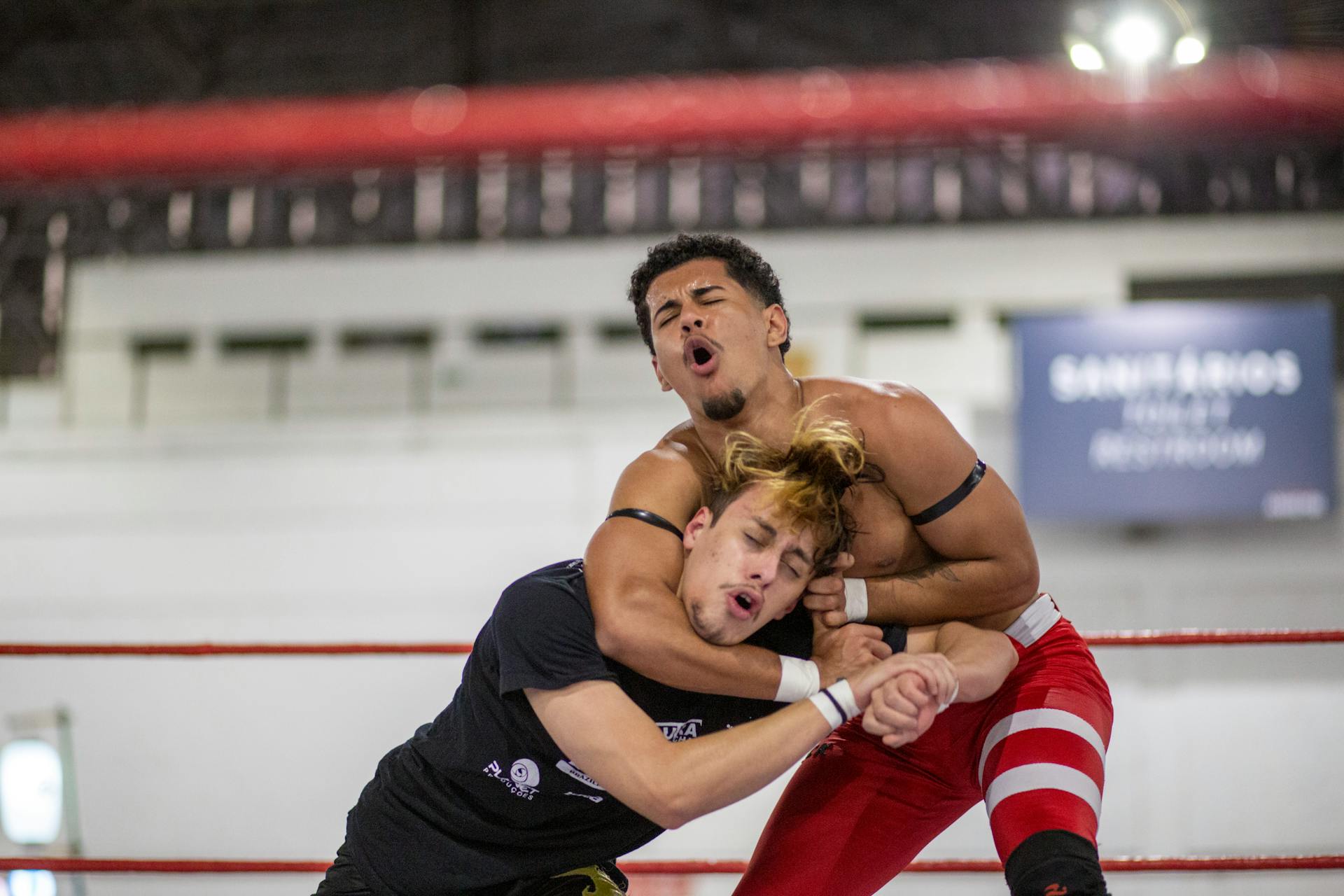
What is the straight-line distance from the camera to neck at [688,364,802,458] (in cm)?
190

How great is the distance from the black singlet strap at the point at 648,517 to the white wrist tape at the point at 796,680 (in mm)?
241

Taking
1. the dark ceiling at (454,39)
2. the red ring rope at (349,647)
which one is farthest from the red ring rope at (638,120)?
the dark ceiling at (454,39)

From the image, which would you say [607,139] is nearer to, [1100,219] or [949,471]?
[949,471]

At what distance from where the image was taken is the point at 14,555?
7.26 m

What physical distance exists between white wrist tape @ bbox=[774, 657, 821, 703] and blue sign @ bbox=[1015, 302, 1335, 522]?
17.5 feet

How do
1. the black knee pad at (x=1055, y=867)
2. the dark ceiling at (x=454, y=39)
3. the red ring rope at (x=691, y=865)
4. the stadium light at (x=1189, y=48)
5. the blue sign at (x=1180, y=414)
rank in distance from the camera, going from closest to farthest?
the black knee pad at (x=1055, y=867) → the red ring rope at (x=691, y=865) → the stadium light at (x=1189, y=48) → the blue sign at (x=1180, y=414) → the dark ceiling at (x=454, y=39)

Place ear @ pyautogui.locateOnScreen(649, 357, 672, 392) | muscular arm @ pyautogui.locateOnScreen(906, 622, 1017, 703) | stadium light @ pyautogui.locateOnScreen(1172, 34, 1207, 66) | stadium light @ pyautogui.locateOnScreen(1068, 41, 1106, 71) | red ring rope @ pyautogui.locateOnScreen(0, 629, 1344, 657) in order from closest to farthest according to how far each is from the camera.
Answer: muscular arm @ pyautogui.locateOnScreen(906, 622, 1017, 703)
ear @ pyautogui.locateOnScreen(649, 357, 672, 392)
red ring rope @ pyautogui.locateOnScreen(0, 629, 1344, 657)
stadium light @ pyautogui.locateOnScreen(1172, 34, 1207, 66)
stadium light @ pyautogui.locateOnScreen(1068, 41, 1106, 71)

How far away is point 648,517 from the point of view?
169 cm

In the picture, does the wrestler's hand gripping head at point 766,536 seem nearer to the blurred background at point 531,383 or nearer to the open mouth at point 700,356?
the open mouth at point 700,356

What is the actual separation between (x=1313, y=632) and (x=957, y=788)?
764 millimetres

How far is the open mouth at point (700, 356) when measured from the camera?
72.4 inches

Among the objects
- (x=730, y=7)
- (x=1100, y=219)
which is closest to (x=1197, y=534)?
(x=1100, y=219)

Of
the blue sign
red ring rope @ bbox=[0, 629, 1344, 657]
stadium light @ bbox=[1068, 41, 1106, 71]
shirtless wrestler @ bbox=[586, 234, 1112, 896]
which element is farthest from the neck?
the blue sign

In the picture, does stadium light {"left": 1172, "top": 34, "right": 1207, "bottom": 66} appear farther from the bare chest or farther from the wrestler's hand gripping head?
the wrestler's hand gripping head
